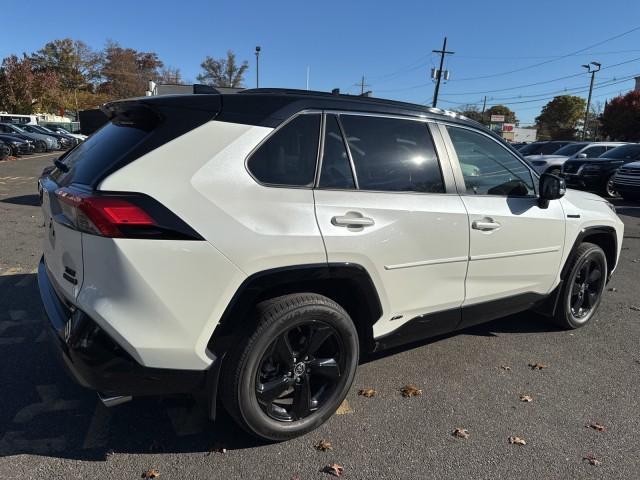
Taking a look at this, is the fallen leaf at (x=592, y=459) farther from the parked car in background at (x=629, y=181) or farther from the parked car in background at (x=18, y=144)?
the parked car in background at (x=18, y=144)

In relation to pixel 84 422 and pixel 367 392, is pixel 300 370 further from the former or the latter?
pixel 84 422

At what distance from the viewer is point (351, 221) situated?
260 centimetres

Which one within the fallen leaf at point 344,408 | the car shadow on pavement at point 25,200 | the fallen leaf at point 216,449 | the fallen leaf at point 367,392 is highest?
the car shadow on pavement at point 25,200

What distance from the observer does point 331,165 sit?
271 cm

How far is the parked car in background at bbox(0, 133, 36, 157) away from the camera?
2400 centimetres

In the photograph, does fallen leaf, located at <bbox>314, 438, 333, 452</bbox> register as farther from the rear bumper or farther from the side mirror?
the side mirror

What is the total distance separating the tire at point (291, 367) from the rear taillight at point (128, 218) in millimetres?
589

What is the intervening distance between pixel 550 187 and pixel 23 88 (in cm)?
6146

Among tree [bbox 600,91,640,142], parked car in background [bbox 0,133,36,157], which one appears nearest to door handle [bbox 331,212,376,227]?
parked car in background [bbox 0,133,36,157]

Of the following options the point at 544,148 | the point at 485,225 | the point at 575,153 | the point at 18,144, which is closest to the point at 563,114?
the point at 544,148

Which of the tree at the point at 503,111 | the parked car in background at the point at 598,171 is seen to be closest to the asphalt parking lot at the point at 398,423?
the parked car in background at the point at 598,171

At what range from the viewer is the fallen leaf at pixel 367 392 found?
3.20m

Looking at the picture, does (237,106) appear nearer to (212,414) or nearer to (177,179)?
(177,179)

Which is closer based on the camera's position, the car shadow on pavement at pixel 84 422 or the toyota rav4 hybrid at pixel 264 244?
the toyota rav4 hybrid at pixel 264 244
